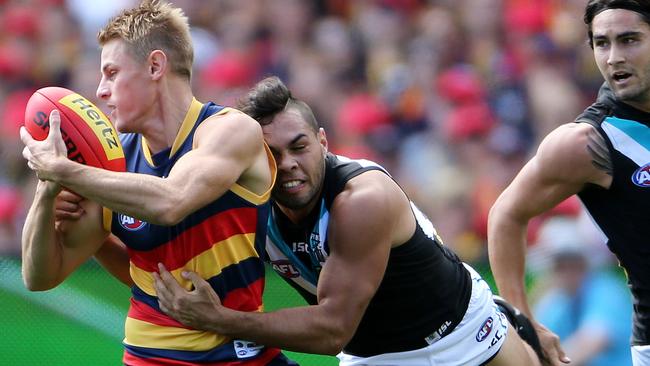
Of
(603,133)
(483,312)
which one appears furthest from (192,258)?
(603,133)

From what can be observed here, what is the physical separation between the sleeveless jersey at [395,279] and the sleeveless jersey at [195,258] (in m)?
0.34

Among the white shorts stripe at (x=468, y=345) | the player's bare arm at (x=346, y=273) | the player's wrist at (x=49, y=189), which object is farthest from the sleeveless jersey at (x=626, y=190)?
the player's wrist at (x=49, y=189)

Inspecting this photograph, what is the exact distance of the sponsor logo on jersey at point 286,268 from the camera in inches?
191

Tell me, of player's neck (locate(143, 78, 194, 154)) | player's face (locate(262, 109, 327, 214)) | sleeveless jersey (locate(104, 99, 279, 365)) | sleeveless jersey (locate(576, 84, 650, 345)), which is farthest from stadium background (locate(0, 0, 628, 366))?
player's neck (locate(143, 78, 194, 154))

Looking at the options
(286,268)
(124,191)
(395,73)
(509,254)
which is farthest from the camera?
(395,73)

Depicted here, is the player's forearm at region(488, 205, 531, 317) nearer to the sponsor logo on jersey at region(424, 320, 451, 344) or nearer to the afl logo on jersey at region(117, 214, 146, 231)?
the sponsor logo on jersey at region(424, 320, 451, 344)

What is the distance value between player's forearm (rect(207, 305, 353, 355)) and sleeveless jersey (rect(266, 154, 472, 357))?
0.92ft

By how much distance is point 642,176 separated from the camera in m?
4.77

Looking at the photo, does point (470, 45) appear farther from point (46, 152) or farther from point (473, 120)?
point (46, 152)

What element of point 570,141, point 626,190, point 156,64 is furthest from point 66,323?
point 626,190

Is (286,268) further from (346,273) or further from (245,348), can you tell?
(245,348)

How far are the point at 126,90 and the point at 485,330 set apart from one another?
176cm

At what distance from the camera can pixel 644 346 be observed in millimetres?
5020

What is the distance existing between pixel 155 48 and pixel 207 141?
0.47 metres
